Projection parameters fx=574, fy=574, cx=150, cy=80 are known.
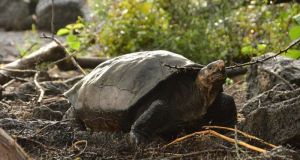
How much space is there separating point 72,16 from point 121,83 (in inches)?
418

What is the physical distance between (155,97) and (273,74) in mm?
1143

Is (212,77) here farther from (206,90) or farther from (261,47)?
(261,47)

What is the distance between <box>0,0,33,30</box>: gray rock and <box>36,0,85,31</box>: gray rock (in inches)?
13.7

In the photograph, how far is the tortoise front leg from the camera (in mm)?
3055

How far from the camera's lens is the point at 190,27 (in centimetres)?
739

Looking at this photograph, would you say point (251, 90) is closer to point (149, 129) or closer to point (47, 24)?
point (149, 129)

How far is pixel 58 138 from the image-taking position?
3.15 m

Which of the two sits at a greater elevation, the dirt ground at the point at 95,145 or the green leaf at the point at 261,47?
the dirt ground at the point at 95,145

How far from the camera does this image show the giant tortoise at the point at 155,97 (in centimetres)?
312

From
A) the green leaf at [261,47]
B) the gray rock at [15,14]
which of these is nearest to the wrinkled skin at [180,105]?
the green leaf at [261,47]

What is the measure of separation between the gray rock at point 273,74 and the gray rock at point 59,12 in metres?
9.50

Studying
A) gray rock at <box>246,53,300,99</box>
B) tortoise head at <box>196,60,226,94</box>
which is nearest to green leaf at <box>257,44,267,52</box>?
gray rock at <box>246,53,300,99</box>

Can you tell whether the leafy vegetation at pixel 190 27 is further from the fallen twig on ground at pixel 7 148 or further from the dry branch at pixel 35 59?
the fallen twig on ground at pixel 7 148

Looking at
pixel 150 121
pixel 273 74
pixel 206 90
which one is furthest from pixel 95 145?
pixel 273 74
